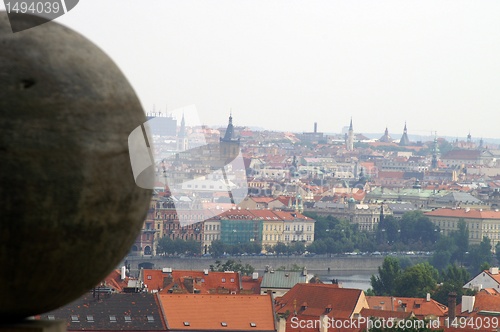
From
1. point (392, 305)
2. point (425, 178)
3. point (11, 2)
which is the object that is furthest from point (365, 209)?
point (11, 2)

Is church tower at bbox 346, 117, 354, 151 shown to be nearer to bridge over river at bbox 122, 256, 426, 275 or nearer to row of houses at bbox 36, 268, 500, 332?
bridge over river at bbox 122, 256, 426, 275

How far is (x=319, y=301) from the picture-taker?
3353cm

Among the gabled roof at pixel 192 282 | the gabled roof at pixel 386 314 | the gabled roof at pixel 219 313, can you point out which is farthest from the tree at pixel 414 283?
the gabled roof at pixel 219 313

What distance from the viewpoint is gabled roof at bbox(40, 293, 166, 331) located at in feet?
73.8

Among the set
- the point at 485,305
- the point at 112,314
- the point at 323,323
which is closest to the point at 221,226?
the point at 485,305

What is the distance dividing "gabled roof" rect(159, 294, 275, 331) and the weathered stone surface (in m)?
19.3

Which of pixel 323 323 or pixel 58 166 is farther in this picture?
pixel 323 323

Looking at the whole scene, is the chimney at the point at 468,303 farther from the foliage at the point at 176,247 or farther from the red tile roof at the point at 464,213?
the red tile roof at the point at 464,213

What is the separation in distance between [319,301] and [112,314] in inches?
435

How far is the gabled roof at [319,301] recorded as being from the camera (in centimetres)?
3247

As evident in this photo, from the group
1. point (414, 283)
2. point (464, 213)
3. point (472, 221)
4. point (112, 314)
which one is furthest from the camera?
point (464, 213)

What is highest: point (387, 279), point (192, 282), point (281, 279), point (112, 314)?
point (112, 314)

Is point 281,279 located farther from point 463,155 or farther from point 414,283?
point 463,155

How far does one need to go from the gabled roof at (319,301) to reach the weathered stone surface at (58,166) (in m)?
27.5
